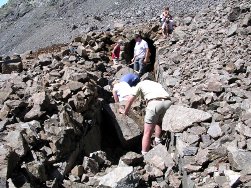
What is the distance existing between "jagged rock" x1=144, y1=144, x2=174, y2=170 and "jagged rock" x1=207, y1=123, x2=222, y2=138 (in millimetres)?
886

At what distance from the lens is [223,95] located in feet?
25.3

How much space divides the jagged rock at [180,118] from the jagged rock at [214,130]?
1.00ft

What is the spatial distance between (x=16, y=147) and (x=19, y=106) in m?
1.45

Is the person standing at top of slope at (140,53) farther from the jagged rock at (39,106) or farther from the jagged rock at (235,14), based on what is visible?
the jagged rock at (39,106)

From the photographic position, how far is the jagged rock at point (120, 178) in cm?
609

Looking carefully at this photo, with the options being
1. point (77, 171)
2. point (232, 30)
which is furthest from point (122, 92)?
point (232, 30)

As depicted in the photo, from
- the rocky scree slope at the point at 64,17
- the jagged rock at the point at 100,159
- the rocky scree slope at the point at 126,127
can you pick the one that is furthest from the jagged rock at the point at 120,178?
the rocky scree slope at the point at 64,17

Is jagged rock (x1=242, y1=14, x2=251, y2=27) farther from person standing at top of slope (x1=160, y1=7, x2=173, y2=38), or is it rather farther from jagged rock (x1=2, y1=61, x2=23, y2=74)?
jagged rock (x1=2, y1=61, x2=23, y2=74)

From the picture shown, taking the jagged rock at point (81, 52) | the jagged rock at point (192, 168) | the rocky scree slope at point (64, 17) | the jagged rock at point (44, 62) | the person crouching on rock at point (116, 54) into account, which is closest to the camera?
the jagged rock at point (192, 168)

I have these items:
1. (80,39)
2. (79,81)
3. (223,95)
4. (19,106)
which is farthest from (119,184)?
(80,39)

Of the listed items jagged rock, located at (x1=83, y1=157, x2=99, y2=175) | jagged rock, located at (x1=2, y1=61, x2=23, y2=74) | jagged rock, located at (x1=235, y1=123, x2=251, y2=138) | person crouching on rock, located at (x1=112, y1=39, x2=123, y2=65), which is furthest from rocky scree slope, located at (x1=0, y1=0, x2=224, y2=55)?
→ jagged rock, located at (x1=83, y1=157, x2=99, y2=175)

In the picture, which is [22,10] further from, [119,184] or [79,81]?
[119,184]

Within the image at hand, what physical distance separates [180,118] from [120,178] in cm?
186

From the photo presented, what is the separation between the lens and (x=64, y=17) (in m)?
27.5
